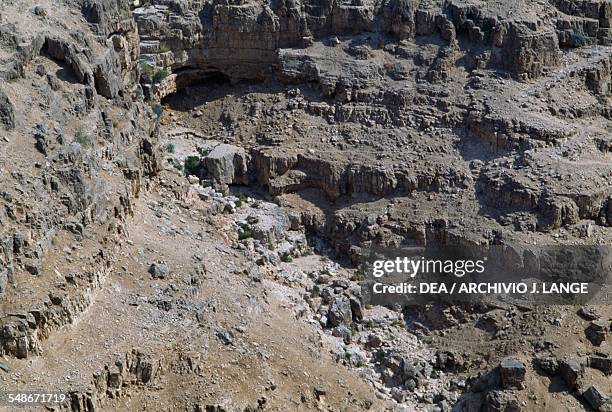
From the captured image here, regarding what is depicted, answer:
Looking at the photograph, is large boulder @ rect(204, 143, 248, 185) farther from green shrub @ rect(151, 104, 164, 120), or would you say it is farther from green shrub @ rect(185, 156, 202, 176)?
green shrub @ rect(151, 104, 164, 120)

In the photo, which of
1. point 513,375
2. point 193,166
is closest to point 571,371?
point 513,375

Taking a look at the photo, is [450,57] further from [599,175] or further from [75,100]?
[75,100]

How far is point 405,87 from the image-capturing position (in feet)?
149

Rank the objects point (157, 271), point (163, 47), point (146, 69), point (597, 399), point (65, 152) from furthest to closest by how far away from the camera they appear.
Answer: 1. point (163, 47)
2. point (146, 69)
3. point (597, 399)
4. point (157, 271)
5. point (65, 152)

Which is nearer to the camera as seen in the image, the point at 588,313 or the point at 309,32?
the point at 588,313

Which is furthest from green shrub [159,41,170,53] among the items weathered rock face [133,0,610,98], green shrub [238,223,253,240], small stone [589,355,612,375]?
small stone [589,355,612,375]

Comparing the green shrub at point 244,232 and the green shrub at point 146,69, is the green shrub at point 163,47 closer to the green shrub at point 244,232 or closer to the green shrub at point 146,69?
the green shrub at point 146,69

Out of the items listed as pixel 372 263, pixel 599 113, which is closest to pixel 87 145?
pixel 372 263

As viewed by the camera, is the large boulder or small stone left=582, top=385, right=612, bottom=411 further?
the large boulder

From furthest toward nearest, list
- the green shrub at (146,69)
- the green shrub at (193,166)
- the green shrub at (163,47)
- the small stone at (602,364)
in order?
the green shrub at (163,47) → the green shrub at (146,69) → the green shrub at (193,166) → the small stone at (602,364)

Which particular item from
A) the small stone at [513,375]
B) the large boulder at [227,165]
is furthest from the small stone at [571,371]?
the large boulder at [227,165]

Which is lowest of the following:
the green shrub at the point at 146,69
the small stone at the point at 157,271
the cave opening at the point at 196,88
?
the small stone at the point at 157,271

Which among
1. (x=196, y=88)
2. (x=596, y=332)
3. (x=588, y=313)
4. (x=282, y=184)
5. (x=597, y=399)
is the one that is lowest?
(x=597, y=399)

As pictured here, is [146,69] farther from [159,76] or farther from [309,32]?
[309,32]
